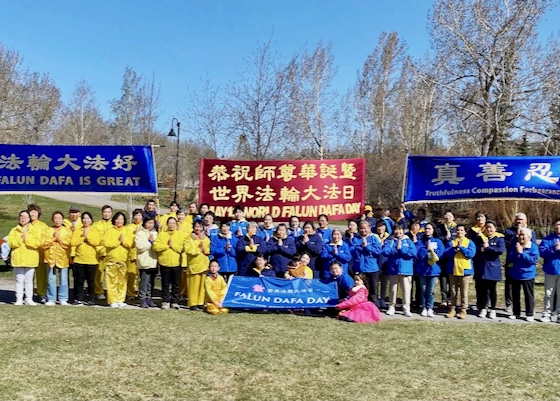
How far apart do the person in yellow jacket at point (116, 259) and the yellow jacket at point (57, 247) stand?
637 millimetres

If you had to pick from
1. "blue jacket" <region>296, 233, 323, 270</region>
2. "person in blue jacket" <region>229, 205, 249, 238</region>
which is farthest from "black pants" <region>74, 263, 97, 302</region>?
"blue jacket" <region>296, 233, 323, 270</region>

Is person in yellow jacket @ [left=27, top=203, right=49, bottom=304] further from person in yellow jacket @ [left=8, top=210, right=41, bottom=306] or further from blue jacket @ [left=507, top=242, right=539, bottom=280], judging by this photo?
blue jacket @ [left=507, top=242, right=539, bottom=280]

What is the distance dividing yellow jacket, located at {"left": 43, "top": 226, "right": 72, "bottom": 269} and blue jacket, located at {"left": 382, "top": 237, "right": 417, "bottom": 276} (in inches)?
206

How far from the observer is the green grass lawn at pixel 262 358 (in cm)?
453

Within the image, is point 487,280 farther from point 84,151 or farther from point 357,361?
point 84,151

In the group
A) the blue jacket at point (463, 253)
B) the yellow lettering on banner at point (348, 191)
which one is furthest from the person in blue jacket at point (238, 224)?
the blue jacket at point (463, 253)

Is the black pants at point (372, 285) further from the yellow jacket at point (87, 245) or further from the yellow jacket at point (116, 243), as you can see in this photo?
the yellow jacket at point (87, 245)

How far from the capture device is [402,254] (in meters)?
7.87

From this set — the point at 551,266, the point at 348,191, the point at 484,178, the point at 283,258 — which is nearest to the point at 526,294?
the point at 551,266

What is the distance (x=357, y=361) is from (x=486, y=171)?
5.01 meters

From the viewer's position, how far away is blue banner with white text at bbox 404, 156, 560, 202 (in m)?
8.73

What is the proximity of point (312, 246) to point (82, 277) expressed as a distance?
12.6 feet

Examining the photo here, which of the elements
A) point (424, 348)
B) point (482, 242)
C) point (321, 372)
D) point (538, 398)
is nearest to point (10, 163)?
point (321, 372)

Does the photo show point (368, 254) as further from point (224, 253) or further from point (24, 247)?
point (24, 247)
